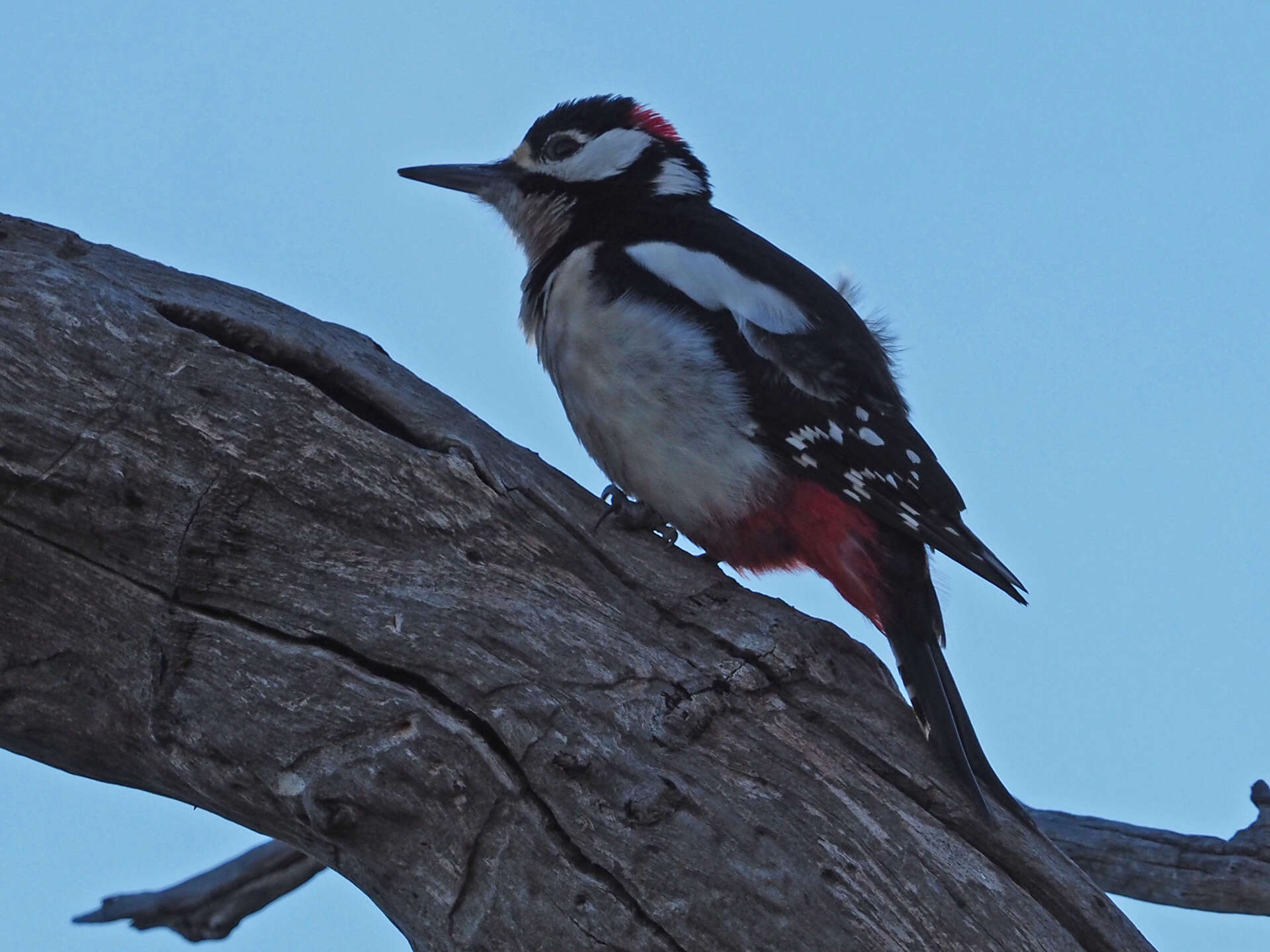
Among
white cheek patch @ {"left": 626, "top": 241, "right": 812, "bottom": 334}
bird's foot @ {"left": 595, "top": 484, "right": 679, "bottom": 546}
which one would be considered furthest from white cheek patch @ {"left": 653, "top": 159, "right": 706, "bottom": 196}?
bird's foot @ {"left": 595, "top": 484, "right": 679, "bottom": 546}

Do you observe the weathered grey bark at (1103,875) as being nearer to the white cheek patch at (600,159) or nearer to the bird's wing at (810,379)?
the bird's wing at (810,379)

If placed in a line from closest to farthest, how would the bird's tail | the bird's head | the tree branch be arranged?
the bird's tail → the tree branch → the bird's head

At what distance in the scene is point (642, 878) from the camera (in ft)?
7.05

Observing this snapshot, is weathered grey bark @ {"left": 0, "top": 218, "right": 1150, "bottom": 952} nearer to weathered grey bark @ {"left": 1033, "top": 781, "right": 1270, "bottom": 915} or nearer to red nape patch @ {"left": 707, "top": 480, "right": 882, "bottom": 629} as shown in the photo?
red nape patch @ {"left": 707, "top": 480, "right": 882, "bottom": 629}

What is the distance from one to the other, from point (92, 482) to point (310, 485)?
0.36 m

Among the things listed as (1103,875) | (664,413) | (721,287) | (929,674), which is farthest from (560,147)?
(1103,875)

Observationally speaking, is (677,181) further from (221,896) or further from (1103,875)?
(221,896)

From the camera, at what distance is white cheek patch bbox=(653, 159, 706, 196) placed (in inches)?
146

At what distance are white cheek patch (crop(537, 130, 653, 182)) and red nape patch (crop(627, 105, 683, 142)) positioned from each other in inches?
3.9

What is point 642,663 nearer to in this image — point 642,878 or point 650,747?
point 650,747

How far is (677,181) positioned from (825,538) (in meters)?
1.31

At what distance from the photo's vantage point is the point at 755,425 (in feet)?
9.50

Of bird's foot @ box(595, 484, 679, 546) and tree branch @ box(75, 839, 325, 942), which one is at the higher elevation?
bird's foot @ box(595, 484, 679, 546)

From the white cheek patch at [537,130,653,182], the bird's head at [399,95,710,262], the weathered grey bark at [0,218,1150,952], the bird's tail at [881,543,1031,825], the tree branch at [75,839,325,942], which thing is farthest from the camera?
the white cheek patch at [537,130,653,182]
